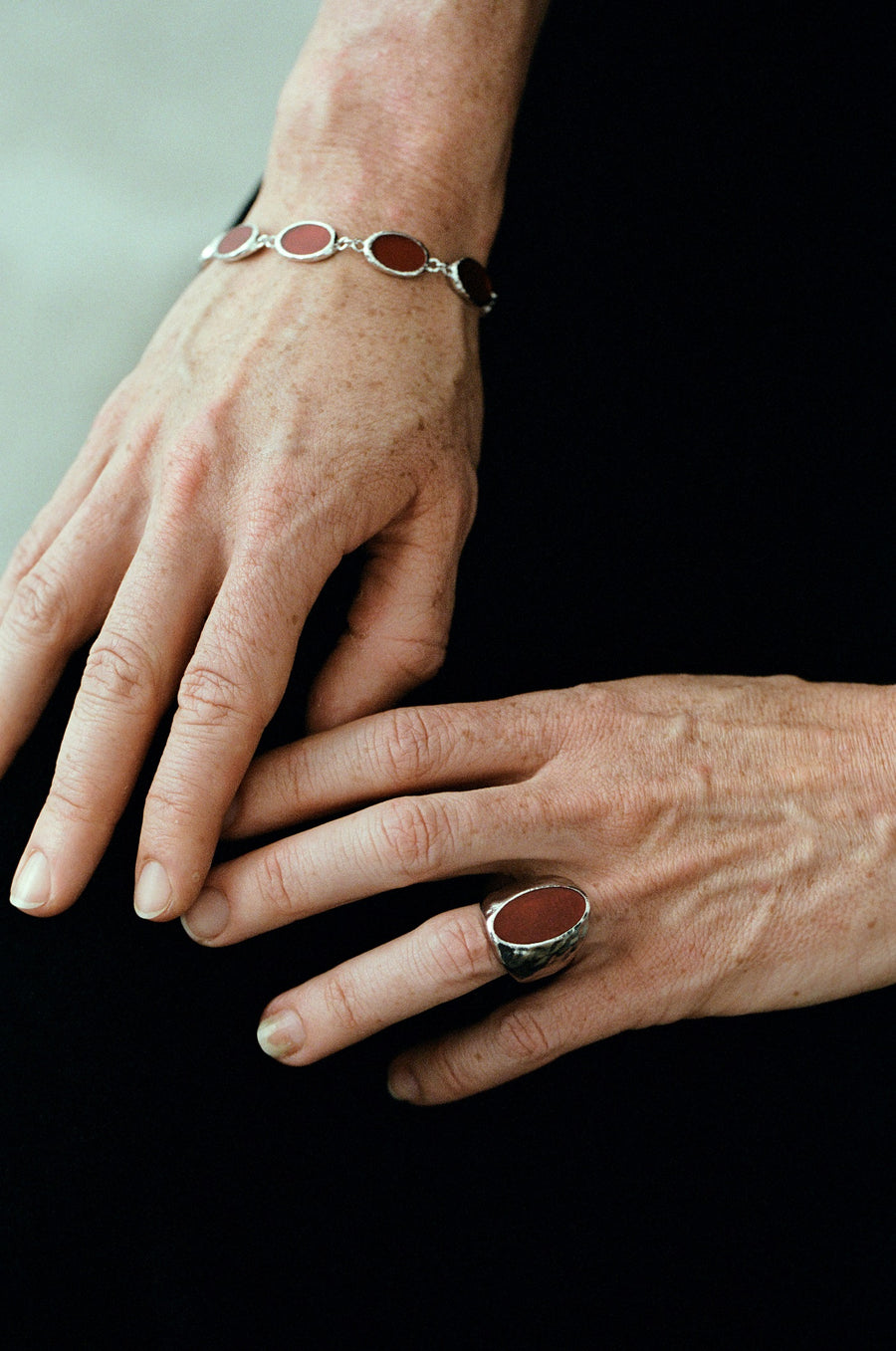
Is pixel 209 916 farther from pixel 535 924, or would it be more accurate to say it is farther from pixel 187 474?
pixel 187 474

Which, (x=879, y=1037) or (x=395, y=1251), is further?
(x=879, y=1037)

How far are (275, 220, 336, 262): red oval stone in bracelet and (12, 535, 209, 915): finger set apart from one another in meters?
0.32

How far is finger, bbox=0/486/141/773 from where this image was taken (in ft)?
2.76

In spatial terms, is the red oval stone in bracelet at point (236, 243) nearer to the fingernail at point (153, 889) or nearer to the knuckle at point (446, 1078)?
the fingernail at point (153, 889)

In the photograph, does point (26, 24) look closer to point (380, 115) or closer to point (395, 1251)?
point (380, 115)

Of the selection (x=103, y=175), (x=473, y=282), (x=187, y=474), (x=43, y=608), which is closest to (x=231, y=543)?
(x=187, y=474)

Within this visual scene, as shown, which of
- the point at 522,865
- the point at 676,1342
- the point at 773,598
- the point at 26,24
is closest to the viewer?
the point at 676,1342

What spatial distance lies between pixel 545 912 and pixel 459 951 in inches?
2.8

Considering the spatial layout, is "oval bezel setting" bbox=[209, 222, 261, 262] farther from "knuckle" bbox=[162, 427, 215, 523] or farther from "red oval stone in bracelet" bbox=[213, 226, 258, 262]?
"knuckle" bbox=[162, 427, 215, 523]

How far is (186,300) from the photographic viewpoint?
3.27 feet

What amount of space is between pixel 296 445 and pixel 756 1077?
64 cm

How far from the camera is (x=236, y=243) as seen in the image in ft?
3.18

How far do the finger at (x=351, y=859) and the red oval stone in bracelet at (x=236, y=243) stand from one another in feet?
1.85

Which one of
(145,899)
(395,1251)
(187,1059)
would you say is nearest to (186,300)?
(145,899)
